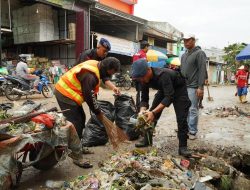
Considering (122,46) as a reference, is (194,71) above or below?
below

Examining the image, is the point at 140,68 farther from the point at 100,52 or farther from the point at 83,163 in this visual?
the point at 83,163

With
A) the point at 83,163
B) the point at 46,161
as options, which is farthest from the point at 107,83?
the point at 46,161

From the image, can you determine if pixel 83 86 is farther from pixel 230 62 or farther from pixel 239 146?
pixel 230 62

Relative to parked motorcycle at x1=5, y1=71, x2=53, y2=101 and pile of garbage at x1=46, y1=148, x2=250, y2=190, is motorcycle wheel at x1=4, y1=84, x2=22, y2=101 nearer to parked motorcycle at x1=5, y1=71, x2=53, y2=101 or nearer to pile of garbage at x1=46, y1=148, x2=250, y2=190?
parked motorcycle at x1=5, y1=71, x2=53, y2=101

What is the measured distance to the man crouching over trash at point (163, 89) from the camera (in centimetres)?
385

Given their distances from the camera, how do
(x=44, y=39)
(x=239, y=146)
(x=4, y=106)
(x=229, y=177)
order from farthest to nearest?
1. (x=44, y=39)
2. (x=239, y=146)
3. (x=229, y=177)
4. (x=4, y=106)

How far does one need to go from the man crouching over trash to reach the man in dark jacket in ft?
3.11

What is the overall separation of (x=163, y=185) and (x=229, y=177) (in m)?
1.31

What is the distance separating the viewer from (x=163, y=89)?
408 centimetres

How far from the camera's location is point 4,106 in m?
3.66

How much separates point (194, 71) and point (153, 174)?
8.59 ft

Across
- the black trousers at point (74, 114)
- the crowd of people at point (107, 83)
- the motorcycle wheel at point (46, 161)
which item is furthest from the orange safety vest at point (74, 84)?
the motorcycle wheel at point (46, 161)

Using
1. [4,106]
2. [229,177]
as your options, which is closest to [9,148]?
[4,106]

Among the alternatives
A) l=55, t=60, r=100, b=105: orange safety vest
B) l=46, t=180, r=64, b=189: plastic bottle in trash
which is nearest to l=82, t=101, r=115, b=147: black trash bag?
l=55, t=60, r=100, b=105: orange safety vest
